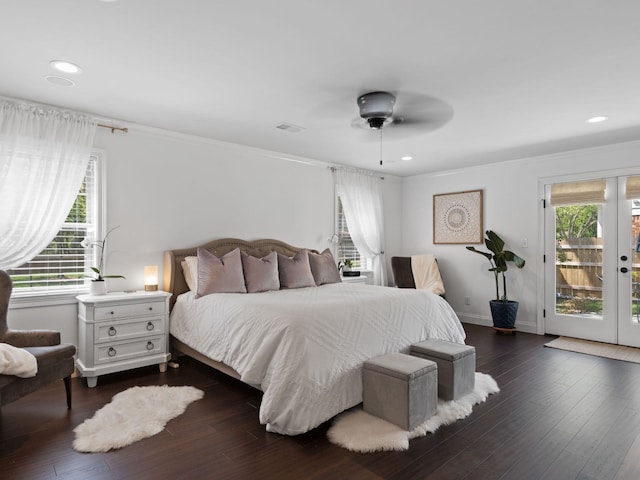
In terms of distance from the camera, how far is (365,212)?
244 inches

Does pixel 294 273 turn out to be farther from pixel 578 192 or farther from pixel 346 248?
pixel 578 192

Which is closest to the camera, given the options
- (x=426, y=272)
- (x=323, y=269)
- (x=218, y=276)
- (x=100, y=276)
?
(x=100, y=276)

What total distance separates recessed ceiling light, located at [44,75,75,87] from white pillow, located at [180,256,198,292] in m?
1.88

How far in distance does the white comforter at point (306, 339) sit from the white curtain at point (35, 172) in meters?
1.50

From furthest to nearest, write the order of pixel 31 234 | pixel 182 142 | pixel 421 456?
1. pixel 182 142
2. pixel 31 234
3. pixel 421 456

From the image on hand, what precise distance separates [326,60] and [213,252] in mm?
2641

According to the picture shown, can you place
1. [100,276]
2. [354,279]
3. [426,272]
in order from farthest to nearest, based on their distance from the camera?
[426,272] < [354,279] < [100,276]

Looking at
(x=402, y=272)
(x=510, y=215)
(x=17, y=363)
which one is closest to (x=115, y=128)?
(x=17, y=363)

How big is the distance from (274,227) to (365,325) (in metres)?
2.57

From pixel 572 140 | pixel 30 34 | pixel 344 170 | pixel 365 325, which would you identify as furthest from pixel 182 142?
pixel 572 140

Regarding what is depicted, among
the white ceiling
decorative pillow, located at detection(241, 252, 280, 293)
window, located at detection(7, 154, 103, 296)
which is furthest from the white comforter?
the white ceiling

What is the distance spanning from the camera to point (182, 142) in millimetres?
4305

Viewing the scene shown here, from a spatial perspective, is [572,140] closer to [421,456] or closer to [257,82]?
[257,82]

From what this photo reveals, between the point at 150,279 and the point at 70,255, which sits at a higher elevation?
the point at 70,255
